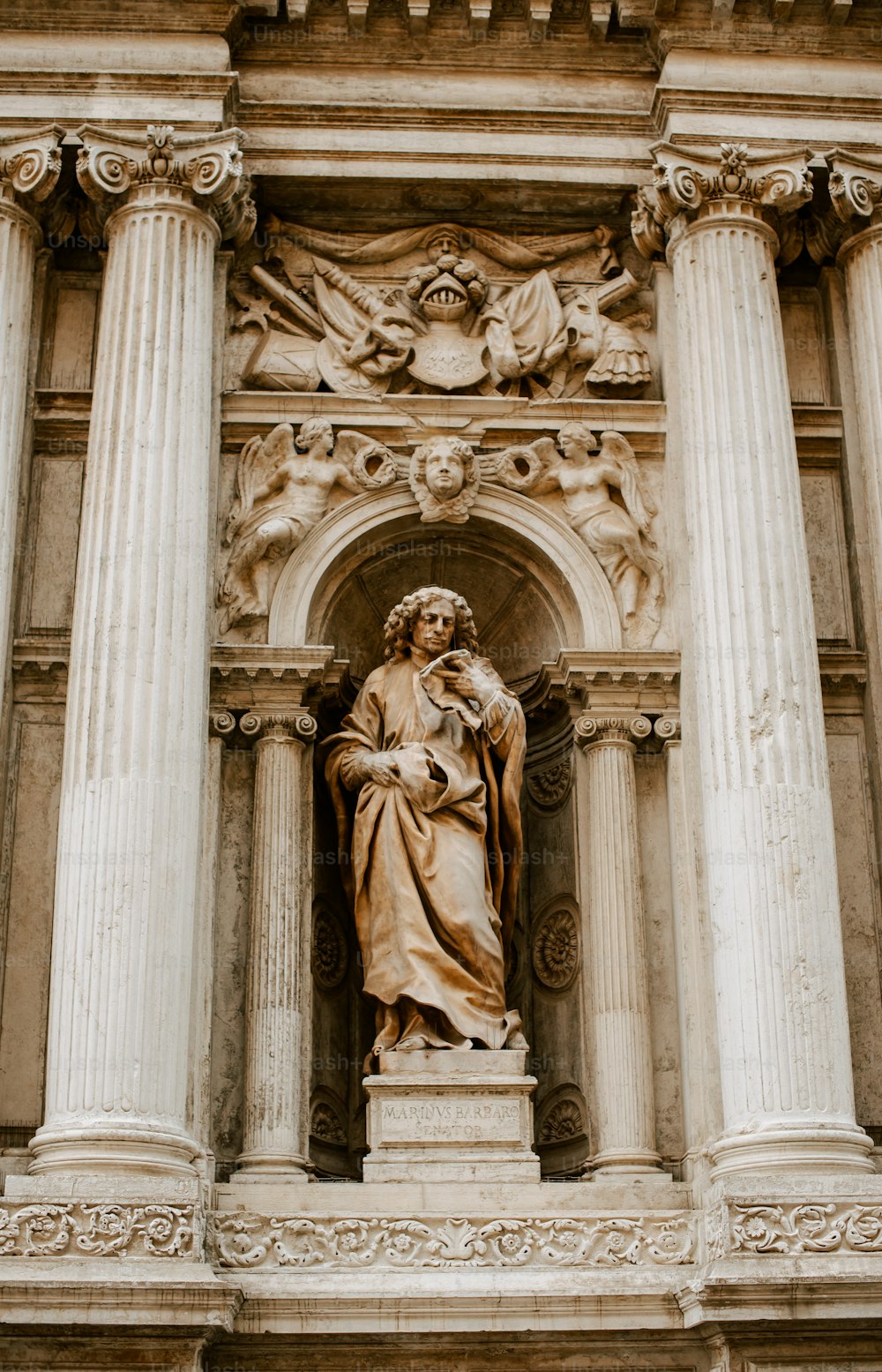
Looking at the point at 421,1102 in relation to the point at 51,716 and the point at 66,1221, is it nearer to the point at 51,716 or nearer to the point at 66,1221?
the point at 66,1221

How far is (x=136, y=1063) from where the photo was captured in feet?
41.8

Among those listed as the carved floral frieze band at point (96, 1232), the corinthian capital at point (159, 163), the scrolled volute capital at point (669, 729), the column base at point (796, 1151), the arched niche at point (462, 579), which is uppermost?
the corinthian capital at point (159, 163)

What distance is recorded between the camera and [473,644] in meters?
15.5

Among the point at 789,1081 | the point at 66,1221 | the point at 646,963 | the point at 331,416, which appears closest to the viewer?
the point at 66,1221

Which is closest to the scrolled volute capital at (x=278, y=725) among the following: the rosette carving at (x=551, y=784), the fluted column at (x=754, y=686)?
the rosette carving at (x=551, y=784)

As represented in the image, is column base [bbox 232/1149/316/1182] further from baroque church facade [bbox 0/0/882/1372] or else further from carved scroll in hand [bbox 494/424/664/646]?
carved scroll in hand [bbox 494/424/664/646]

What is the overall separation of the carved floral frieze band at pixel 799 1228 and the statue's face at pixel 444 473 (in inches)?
228

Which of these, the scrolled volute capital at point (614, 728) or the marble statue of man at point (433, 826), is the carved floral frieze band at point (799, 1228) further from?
the scrolled volute capital at point (614, 728)

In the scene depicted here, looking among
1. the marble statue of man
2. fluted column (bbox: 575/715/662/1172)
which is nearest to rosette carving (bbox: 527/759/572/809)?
fluted column (bbox: 575/715/662/1172)

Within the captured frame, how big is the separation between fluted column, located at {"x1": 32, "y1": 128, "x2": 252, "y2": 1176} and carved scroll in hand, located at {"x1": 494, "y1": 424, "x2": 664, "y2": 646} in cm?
252

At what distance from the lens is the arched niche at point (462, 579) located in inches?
601

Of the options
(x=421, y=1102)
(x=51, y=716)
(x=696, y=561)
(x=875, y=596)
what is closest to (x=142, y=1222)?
(x=421, y=1102)

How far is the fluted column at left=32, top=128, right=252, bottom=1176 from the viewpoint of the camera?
12.8m

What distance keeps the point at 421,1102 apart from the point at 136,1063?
1992 mm
